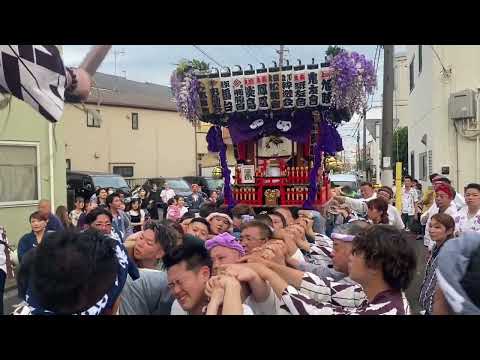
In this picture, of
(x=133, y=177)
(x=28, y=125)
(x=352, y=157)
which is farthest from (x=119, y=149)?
(x=352, y=157)

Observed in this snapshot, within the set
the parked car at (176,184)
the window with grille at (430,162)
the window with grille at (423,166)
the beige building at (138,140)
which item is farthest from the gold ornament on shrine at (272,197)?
the beige building at (138,140)

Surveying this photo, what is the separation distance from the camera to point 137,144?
89.5 ft

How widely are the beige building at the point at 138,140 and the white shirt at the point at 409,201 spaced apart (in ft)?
41.9

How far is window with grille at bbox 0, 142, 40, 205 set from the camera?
9406 mm

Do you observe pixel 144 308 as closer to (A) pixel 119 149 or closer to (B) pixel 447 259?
(B) pixel 447 259

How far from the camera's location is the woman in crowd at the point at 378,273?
6.77 feet

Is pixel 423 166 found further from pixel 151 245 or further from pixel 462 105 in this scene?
pixel 151 245

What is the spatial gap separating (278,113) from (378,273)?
614cm

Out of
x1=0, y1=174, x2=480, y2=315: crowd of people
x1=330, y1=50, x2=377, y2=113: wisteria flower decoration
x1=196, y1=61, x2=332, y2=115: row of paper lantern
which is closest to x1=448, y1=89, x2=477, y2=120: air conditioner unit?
x1=330, y1=50, x2=377, y2=113: wisteria flower decoration

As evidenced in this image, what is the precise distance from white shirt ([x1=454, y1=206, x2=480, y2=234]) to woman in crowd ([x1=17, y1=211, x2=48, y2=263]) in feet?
14.4

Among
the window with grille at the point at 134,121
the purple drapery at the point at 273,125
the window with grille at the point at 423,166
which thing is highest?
the window with grille at the point at 134,121

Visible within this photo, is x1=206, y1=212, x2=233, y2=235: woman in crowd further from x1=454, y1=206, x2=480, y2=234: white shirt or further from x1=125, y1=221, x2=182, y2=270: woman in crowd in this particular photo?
x1=454, y1=206, x2=480, y2=234: white shirt

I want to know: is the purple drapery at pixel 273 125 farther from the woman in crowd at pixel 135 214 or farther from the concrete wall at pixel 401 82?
the concrete wall at pixel 401 82

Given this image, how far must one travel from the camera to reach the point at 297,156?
878 cm
